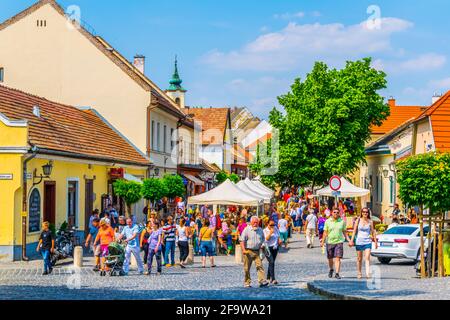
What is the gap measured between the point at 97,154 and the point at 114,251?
11516 mm

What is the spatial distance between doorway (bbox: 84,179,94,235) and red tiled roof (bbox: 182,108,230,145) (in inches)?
1558

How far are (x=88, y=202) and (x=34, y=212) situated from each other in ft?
19.1

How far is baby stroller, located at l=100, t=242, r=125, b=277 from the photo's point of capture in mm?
21125

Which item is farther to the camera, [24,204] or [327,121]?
[327,121]

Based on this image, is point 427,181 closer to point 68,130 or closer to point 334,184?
point 334,184

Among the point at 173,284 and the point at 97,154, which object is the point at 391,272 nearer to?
the point at 173,284

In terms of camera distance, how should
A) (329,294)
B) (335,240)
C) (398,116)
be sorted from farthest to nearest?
(398,116) < (335,240) < (329,294)

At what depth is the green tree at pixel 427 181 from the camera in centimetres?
1864

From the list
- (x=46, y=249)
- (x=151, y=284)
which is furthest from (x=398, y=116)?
(x=151, y=284)

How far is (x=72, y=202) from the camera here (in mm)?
30016

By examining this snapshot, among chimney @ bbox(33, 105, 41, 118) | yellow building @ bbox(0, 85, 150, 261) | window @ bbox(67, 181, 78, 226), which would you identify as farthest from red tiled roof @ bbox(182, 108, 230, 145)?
window @ bbox(67, 181, 78, 226)

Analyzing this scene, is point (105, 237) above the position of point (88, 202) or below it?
below

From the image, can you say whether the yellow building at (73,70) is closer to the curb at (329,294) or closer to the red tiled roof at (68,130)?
the red tiled roof at (68,130)
